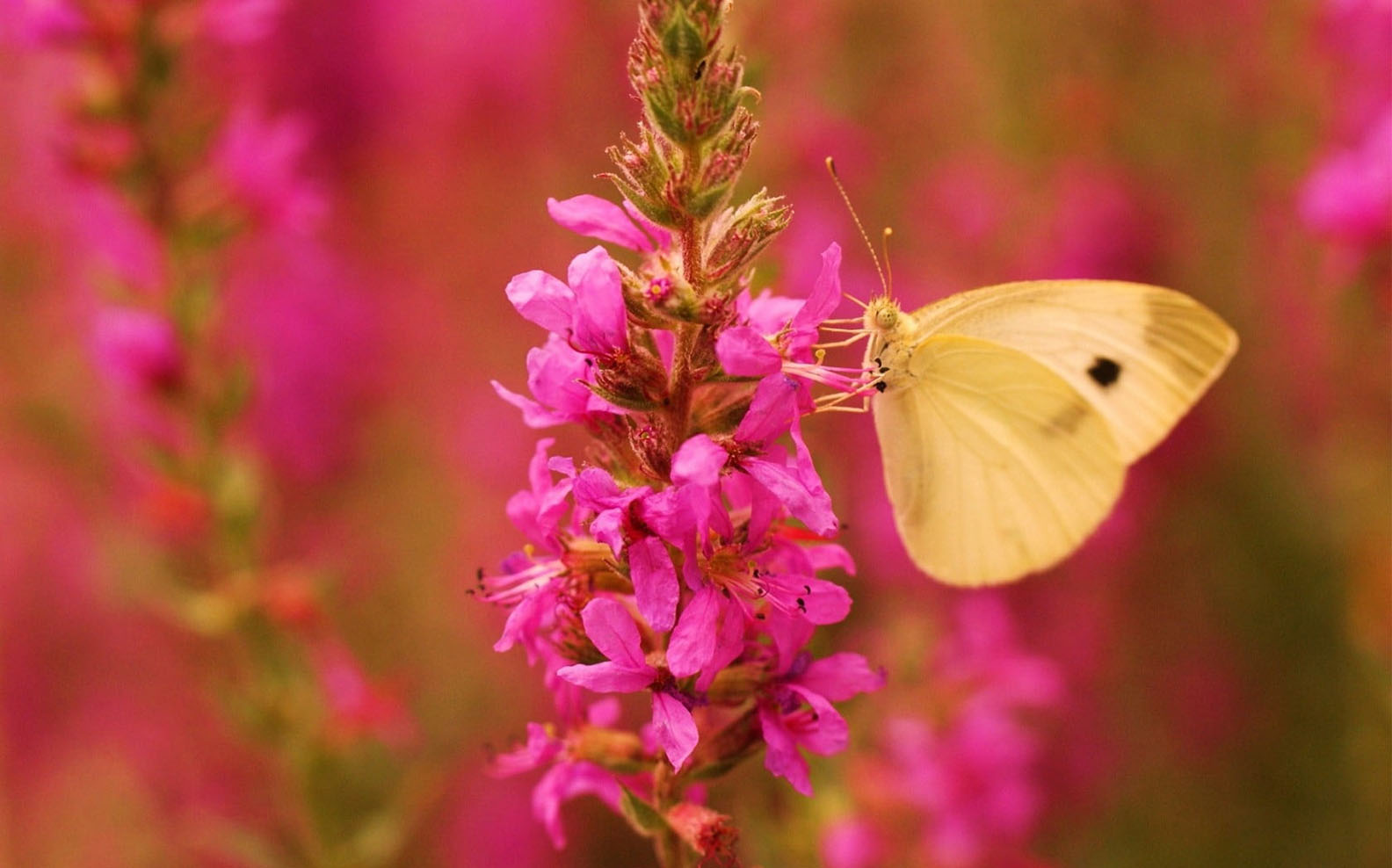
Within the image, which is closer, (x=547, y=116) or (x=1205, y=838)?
(x=1205, y=838)

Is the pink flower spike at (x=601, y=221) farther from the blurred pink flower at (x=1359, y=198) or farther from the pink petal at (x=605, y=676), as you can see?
the blurred pink flower at (x=1359, y=198)

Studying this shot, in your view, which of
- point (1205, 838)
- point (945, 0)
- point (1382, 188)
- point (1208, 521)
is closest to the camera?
point (1382, 188)

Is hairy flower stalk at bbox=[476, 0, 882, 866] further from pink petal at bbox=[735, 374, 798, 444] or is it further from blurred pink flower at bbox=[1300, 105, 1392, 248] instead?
blurred pink flower at bbox=[1300, 105, 1392, 248]

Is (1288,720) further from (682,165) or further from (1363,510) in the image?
(682,165)

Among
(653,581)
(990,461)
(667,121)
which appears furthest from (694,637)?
(990,461)

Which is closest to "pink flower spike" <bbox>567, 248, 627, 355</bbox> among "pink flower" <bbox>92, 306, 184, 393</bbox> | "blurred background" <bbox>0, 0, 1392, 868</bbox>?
"blurred background" <bbox>0, 0, 1392, 868</bbox>

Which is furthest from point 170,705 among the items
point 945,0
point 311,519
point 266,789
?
point 945,0
